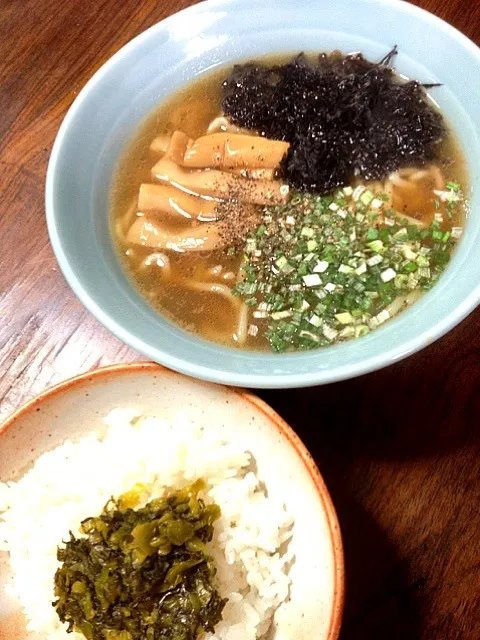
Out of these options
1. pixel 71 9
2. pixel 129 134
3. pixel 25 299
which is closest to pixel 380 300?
pixel 129 134

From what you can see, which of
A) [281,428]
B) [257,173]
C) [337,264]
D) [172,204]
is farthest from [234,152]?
[281,428]

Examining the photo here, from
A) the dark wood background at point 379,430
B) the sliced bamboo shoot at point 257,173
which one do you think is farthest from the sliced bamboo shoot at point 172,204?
the dark wood background at point 379,430

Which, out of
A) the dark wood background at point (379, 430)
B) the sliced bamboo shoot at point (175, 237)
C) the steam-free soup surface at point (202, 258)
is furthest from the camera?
the sliced bamboo shoot at point (175, 237)

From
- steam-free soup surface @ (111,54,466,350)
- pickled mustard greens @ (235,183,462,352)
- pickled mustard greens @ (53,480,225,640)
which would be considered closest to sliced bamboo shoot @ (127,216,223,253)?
steam-free soup surface @ (111,54,466,350)

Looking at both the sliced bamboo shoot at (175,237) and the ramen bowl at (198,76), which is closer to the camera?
the ramen bowl at (198,76)

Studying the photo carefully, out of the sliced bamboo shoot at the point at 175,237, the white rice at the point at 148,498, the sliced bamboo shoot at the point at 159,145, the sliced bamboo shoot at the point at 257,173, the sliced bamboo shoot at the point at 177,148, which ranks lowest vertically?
the white rice at the point at 148,498

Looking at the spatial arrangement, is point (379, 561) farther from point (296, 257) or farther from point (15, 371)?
point (15, 371)

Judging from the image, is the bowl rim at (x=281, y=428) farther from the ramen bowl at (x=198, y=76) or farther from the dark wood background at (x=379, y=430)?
the dark wood background at (x=379, y=430)

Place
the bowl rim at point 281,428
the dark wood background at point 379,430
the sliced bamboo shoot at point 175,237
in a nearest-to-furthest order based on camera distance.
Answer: the bowl rim at point 281,428 → the dark wood background at point 379,430 → the sliced bamboo shoot at point 175,237
